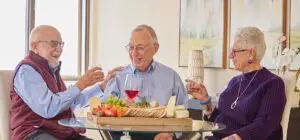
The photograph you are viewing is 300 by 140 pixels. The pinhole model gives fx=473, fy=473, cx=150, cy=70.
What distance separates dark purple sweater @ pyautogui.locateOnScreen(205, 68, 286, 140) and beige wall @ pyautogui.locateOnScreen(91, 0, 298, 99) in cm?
152

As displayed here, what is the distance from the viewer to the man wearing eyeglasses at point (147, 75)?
9.75 feet

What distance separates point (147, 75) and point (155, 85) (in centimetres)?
9

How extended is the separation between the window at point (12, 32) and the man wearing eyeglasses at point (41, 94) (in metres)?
2.09

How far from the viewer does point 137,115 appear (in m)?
2.39

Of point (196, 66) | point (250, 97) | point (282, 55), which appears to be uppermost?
point (282, 55)

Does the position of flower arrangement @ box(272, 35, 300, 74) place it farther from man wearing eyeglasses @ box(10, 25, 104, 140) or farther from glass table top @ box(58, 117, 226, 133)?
man wearing eyeglasses @ box(10, 25, 104, 140)

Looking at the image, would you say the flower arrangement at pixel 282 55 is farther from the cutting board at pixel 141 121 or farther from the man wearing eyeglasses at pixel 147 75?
the cutting board at pixel 141 121

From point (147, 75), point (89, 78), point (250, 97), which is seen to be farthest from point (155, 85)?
point (250, 97)

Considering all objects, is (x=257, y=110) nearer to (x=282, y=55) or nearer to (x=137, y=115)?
(x=137, y=115)

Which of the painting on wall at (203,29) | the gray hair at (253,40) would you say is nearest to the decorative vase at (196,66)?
the painting on wall at (203,29)

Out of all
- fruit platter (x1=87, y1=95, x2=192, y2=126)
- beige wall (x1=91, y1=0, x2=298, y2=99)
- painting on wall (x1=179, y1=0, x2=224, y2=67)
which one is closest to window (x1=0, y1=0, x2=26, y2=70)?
beige wall (x1=91, y1=0, x2=298, y2=99)

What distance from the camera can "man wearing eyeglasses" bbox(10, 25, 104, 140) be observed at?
2.68m

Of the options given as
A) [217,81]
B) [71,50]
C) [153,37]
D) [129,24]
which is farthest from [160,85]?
[71,50]

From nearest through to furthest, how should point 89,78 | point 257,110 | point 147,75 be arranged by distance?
1. point 257,110
2. point 89,78
3. point 147,75
